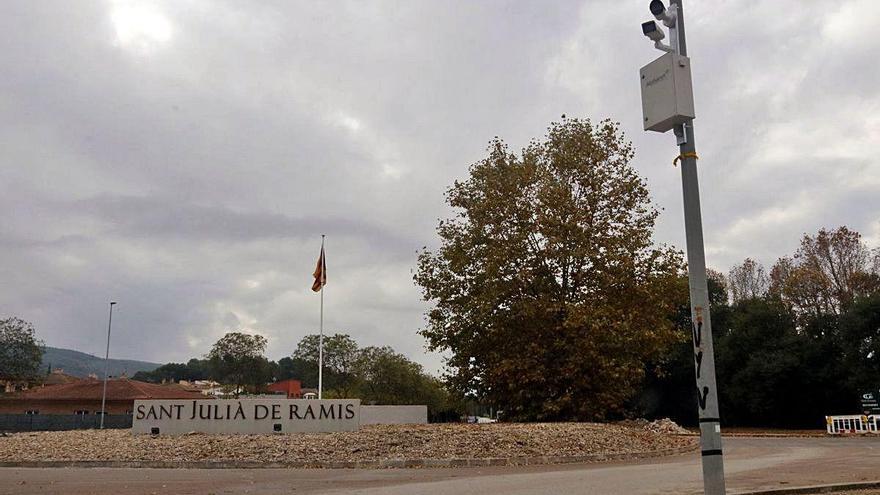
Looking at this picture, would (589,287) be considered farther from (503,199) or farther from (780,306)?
(780,306)

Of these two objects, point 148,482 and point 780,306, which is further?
point 780,306

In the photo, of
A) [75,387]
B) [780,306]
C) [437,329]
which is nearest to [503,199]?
[437,329]

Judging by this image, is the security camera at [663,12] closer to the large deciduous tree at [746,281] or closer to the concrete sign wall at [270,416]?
the concrete sign wall at [270,416]

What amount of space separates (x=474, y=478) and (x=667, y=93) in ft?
33.1

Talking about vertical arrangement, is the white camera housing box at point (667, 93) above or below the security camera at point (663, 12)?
below

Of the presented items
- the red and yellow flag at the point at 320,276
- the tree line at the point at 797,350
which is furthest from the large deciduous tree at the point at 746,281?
the red and yellow flag at the point at 320,276

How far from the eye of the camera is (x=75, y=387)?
6881cm

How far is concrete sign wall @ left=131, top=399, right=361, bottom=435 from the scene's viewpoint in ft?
73.1

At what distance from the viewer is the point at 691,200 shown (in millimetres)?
7059

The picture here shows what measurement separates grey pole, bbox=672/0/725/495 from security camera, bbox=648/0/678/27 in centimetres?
9

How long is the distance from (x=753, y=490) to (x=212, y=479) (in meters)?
10.1

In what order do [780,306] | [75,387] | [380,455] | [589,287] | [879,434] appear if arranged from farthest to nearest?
1. [75,387]
2. [780,306]
3. [879,434]
4. [589,287]
5. [380,455]

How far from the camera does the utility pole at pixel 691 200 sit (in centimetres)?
646

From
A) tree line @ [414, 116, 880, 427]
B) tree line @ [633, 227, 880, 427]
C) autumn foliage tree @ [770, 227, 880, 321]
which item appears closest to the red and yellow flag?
tree line @ [414, 116, 880, 427]
